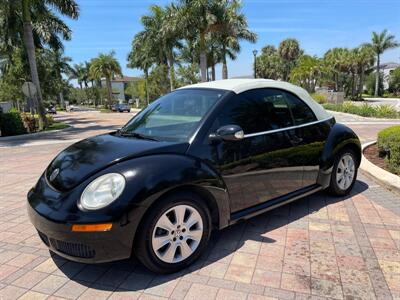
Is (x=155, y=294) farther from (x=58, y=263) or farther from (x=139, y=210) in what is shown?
(x=58, y=263)

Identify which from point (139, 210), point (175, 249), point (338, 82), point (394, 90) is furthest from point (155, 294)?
point (394, 90)

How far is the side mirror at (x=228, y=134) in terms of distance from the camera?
3.05m

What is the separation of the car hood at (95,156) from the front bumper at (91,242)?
344 mm

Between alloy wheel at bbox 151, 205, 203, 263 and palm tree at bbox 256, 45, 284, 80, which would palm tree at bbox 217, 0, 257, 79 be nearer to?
alloy wheel at bbox 151, 205, 203, 263

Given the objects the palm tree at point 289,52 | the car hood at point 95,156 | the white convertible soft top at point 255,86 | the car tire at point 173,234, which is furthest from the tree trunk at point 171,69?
the palm tree at point 289,52

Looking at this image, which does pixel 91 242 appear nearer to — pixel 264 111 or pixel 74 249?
pixel 74 249

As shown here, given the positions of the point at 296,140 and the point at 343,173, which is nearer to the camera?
the point at 296,140

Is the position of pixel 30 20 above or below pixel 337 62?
above

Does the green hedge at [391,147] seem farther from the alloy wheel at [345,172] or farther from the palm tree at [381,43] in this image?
the palm tree at [381,43]

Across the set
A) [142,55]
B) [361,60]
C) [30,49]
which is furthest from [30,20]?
[361,60]

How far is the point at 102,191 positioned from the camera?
8.53 ft

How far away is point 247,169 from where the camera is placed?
11.0ft

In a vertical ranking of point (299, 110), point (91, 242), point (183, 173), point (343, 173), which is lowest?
point (343, 173)

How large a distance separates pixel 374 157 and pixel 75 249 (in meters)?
6.29
